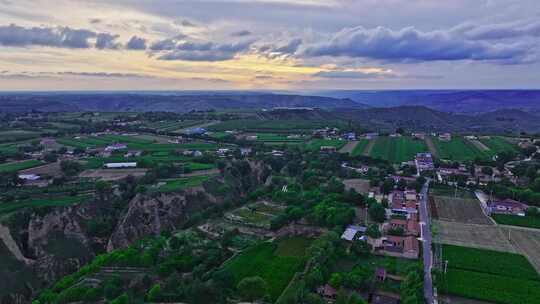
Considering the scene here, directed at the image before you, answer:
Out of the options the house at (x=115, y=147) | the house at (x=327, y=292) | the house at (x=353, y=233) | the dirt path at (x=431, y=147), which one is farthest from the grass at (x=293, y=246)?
the house at (x=115, y=147)

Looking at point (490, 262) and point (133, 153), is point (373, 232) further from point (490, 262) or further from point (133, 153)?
point (133, 153)

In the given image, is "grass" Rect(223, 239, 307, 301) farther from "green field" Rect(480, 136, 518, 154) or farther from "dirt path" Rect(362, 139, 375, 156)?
"green field" Rect(480, 136, 518, 154)

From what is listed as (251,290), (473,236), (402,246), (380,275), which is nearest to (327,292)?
(380,275)

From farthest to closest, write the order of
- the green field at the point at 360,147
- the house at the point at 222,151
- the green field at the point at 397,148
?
the green field at the point at 360,147
the green field at the point at 397,148
the house at the point at 222,151

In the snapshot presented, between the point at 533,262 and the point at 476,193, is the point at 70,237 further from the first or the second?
A: the point at 476,193

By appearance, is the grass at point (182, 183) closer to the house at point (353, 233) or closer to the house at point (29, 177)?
the house at point (29, 177)

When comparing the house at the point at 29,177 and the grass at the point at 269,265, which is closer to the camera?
the grass at the point at 269,265

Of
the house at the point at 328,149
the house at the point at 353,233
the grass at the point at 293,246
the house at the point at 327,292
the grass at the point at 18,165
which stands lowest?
the grass at the point at 293,246
